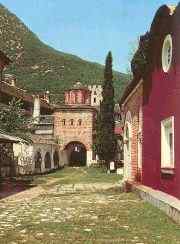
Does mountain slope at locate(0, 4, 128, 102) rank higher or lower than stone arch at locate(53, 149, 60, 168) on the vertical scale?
higher

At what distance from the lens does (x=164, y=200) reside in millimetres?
10758

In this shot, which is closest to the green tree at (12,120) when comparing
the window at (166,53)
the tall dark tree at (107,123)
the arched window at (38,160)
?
the arched window at (38,160)

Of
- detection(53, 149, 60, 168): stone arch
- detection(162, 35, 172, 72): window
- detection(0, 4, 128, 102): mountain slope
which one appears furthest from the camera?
detection(0, 4, 128, 102): mountain slope

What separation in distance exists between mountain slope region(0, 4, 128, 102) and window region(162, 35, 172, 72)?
78.5 m

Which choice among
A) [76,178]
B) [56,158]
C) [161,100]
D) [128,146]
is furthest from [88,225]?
[56,158]

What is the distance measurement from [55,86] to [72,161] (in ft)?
130

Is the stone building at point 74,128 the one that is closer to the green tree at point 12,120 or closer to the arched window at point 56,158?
the arched window at point 56,158

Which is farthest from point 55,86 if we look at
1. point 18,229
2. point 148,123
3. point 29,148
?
point 18,229

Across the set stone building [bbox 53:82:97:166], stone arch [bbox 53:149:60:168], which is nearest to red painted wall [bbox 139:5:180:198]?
stone arch [bbox 53:149:60:168]

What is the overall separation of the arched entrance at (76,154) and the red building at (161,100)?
38.5 metres

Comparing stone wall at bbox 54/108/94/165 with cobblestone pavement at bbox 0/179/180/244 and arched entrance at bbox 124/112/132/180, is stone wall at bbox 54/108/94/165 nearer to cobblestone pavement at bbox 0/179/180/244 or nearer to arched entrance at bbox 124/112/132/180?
arched entrance at bbox 124/112/132/180

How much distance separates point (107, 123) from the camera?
1743 inches

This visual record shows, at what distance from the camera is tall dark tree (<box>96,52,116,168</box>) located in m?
44.0

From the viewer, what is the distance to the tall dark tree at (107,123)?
44.0 meters
